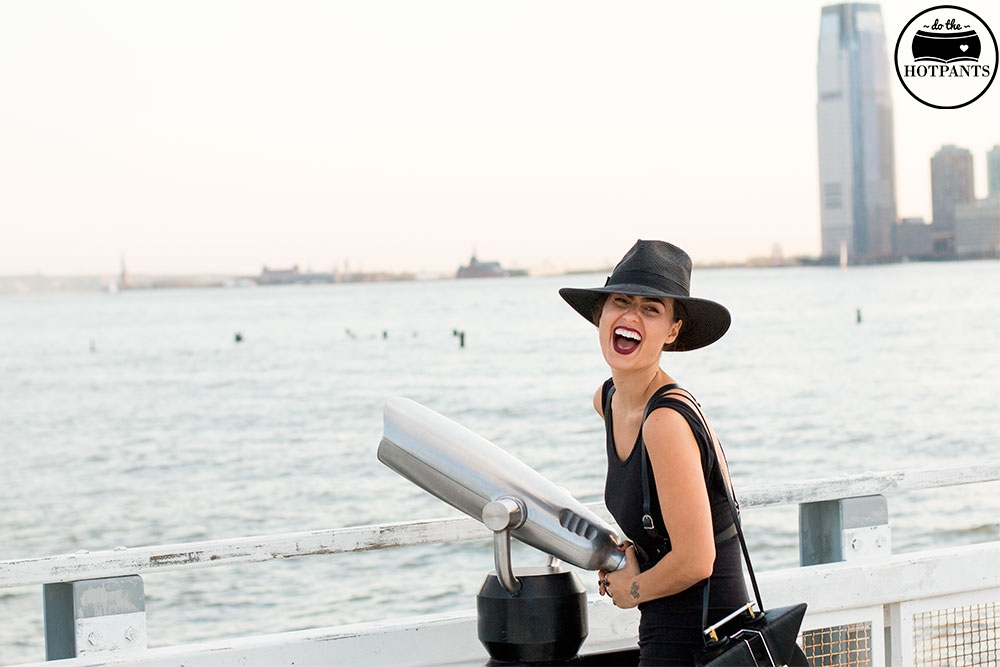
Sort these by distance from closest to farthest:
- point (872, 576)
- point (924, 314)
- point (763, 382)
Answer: point (872, 576), point (763, 382), point (924, 314)

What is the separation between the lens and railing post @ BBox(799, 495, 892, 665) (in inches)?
102

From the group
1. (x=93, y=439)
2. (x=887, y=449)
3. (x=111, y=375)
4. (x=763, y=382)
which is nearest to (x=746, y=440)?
(x=887, y=449)

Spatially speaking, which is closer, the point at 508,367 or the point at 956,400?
the point at 956,400

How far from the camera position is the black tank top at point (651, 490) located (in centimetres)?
182

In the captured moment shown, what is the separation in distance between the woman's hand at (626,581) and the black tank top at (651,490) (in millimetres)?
20

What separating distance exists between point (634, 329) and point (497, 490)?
346 mm

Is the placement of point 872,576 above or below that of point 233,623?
above

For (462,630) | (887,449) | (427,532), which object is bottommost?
(887,449)

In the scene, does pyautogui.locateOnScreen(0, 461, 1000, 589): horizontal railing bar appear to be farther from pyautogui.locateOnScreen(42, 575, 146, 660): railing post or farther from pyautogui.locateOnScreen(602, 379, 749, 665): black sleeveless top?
pyautogui.locateOnScreen(602, 379, 749, 665): black sleeveless top

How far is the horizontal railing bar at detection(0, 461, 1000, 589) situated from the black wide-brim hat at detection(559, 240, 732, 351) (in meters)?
0.44

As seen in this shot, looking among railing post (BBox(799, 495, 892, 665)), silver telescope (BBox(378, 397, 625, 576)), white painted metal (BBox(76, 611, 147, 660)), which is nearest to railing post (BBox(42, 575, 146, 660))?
white painted metal (BBox(76, 611, 147, 660))

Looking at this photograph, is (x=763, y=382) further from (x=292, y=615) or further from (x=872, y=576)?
(x=872, y=576)

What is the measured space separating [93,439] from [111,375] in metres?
16.7

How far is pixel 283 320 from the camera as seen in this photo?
83438mm
